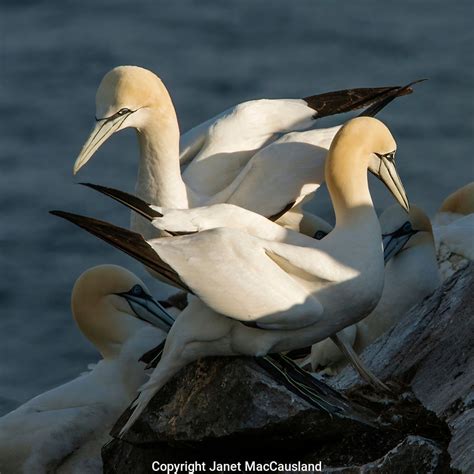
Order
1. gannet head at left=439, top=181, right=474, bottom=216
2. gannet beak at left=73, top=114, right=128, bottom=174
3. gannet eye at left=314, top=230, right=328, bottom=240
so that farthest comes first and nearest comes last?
gannet head at left=439, top=181, right=474, bottom=216
gannet eye at left=314, top=230, right=328, bottom=240
gannet beak at left=73, top=114, right=128, bottom=174

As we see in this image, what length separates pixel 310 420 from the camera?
19.7 ft

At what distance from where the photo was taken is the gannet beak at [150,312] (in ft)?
27.5

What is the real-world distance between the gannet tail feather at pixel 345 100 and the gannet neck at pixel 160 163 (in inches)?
37.2

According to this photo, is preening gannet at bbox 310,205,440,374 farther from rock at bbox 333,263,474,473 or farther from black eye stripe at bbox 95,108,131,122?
black eye stripe at bbox 95,108,131,122

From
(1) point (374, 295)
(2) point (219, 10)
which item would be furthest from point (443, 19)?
(1) point (374, 295)

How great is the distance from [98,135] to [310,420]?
1.91m

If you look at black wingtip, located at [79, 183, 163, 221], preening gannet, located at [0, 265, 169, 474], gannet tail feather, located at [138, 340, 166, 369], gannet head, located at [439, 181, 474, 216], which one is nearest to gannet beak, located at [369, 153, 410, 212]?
black wingtip, located at [79, 183, 163, 221]

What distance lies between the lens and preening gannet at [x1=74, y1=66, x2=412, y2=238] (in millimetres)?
7398

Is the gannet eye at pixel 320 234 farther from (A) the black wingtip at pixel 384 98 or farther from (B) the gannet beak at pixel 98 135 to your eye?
(B) the gannet beak at pixel 98 135

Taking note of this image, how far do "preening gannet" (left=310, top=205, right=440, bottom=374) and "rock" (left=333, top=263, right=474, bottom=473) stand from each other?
88 cm

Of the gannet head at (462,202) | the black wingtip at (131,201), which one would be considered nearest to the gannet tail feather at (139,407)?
the black wingtip at (131,201)

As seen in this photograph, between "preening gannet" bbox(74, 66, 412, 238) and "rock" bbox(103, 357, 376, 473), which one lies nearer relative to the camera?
"rock" bbox(103, 357, 376, 473)

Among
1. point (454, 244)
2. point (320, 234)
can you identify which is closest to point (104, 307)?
point (320, 234)

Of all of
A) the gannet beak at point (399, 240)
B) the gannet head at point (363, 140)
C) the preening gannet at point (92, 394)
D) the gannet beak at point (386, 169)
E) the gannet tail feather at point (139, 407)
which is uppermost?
the gannet head at point (363, 140)
